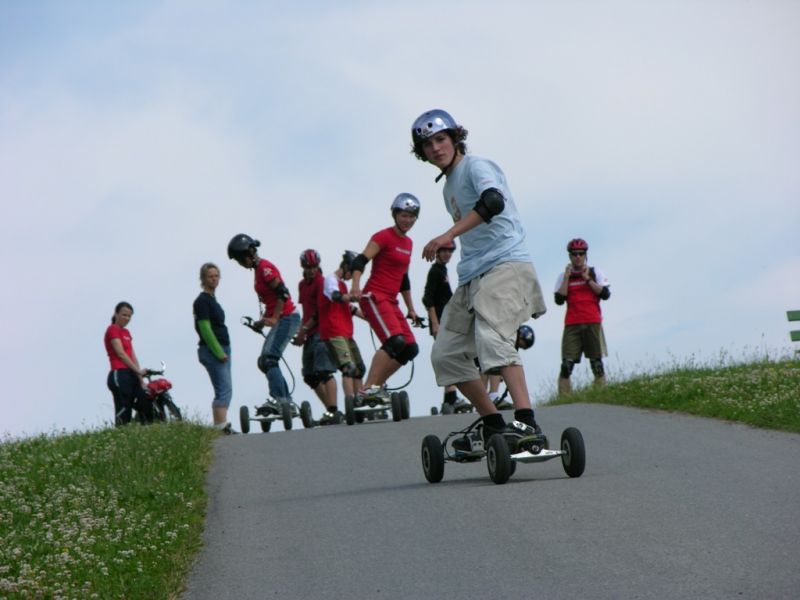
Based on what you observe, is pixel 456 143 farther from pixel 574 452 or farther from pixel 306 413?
pixel 306 413

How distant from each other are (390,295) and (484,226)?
5.89 m

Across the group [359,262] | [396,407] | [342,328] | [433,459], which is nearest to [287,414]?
[342,328]

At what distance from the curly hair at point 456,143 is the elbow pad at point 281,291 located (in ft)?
22.7

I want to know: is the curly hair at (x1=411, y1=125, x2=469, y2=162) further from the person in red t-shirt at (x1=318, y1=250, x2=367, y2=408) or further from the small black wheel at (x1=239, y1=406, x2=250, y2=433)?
the small black wheel at (x1=239, y1=406, x2=250, y2=433)

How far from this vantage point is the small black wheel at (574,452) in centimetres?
830

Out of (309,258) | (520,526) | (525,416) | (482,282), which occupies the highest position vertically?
(309,258)

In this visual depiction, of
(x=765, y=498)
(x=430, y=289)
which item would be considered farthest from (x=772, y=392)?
(x=765, y=498)

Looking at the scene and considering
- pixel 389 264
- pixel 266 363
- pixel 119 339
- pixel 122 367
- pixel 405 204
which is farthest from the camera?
pixel 122 367

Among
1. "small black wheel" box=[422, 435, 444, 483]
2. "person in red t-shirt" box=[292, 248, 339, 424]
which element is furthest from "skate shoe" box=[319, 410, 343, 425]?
"small black wheel" box=[422, 435, 444, 483]

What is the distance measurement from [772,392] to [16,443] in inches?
290

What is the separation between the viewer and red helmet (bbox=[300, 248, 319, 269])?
15.7m

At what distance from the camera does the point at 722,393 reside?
13.3m

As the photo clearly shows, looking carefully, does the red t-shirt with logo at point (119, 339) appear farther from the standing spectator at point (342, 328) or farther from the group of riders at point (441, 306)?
the standing spectator at point (342, 328)

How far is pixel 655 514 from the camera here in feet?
22.8
